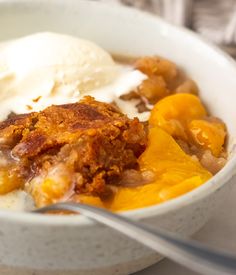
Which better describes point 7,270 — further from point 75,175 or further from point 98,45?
point 98,45

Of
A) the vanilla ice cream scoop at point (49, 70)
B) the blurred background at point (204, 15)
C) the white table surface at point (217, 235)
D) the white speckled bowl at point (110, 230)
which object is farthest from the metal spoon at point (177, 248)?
the blurred background at point (204, 15)

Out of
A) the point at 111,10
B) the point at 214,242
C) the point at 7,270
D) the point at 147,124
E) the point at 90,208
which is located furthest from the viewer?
the point at 111,10

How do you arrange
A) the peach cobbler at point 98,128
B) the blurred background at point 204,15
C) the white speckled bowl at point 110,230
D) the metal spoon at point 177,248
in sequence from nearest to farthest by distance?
the metal spoon at point 177,248, the white speckled bowl at point 110,230, the peach cobbler at point 98,128, the blurred background at point 204,15

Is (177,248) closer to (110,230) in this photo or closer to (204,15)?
(110,230)

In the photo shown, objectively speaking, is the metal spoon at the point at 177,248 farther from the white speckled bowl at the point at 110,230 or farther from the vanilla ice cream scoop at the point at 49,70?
the vanilla ice cream scoop at the point at 49,70

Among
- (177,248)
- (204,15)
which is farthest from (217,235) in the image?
(204,15)

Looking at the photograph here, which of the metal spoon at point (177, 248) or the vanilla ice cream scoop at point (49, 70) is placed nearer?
the metal spoon at point (177, 248)


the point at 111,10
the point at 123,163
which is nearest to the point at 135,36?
the point at 111,10
